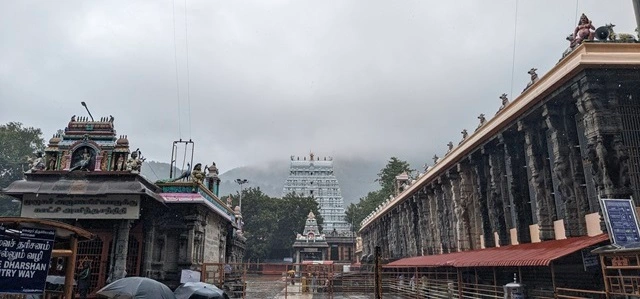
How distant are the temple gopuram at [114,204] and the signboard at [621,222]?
644 inches

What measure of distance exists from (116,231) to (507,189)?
17.8m

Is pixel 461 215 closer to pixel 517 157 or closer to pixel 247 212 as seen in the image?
pixel 517 157

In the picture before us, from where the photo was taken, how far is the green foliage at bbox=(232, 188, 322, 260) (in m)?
72.7

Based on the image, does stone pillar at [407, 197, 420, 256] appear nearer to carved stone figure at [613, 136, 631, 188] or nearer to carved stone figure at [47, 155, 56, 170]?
carved stone figure at [613, 136, 631, 188]

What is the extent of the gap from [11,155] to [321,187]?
259 ft

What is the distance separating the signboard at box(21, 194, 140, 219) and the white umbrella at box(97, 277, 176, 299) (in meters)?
8.90

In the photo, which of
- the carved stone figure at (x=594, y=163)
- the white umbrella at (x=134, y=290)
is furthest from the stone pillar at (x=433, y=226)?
the white umbrella at (x=134, y=290)

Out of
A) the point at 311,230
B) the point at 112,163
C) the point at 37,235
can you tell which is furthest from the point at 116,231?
the point at 311,230

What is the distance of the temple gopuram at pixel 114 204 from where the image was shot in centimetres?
1959

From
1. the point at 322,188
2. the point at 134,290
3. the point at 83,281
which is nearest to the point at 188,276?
the point at 83,281

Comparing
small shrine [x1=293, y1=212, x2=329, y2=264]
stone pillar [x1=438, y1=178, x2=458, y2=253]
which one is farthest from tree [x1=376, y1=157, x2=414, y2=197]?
stone pillar [x1=438, y1=178, x2=458, y2=253]

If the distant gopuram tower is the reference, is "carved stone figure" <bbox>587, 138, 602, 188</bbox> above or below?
below

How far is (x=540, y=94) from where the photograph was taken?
15.5m

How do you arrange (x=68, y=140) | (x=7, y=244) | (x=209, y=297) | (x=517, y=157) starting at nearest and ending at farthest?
(x=7, y=244) → (x=209, y=297) → (x=517, y=157) → (x=68, y=140)
